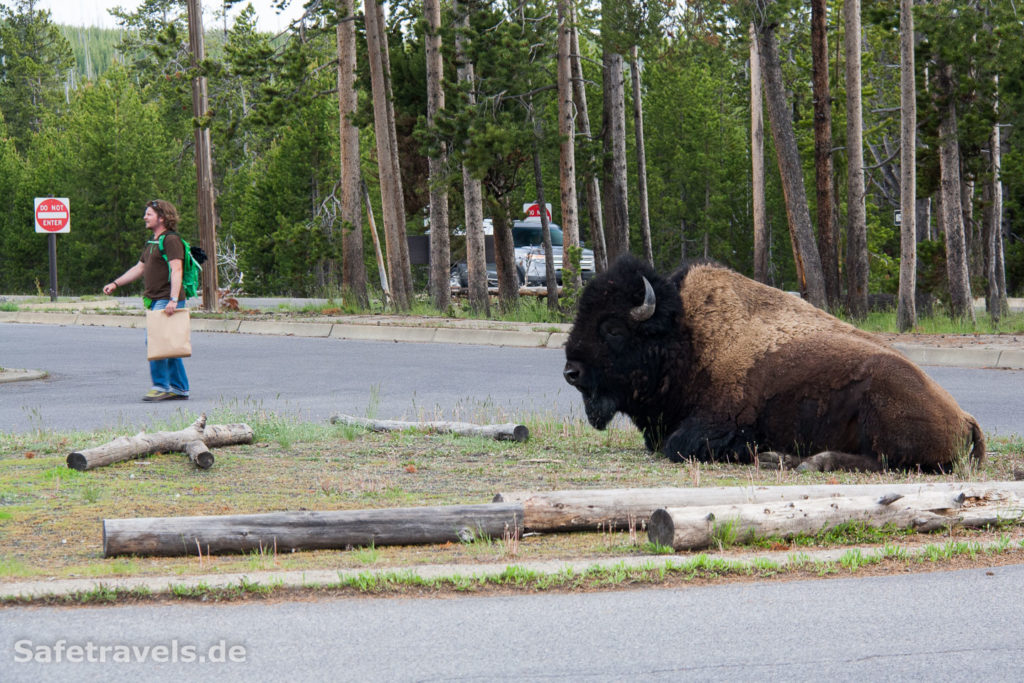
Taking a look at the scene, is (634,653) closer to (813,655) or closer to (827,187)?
(813,655)

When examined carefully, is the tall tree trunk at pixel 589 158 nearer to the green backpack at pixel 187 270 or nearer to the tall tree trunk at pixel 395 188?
the tall tree trunk at pixel 395 188

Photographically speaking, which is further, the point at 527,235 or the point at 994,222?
the point at 527,235

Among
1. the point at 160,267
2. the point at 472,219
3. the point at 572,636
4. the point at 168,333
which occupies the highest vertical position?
the point at 472,219

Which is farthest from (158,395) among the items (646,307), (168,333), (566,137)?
(566,137)

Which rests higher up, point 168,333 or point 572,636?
point 168,333

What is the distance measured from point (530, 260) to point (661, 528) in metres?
32.6

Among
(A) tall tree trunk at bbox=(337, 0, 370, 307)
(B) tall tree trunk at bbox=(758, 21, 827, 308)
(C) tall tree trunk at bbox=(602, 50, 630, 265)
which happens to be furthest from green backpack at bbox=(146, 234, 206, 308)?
(C) tall tree trunk at bbox=(602, 50, 630, 265)

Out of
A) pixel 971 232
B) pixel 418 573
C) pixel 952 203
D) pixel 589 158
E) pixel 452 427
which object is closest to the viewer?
pixel 418 573

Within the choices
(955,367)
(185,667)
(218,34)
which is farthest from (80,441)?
(218,34)

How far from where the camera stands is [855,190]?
24.0 meters

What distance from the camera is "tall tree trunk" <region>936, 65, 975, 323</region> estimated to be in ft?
73.8

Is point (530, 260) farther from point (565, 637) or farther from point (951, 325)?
point (565, 637)

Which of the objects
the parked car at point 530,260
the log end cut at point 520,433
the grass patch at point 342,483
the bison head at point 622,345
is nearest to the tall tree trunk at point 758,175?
the parked car at point 530,260
